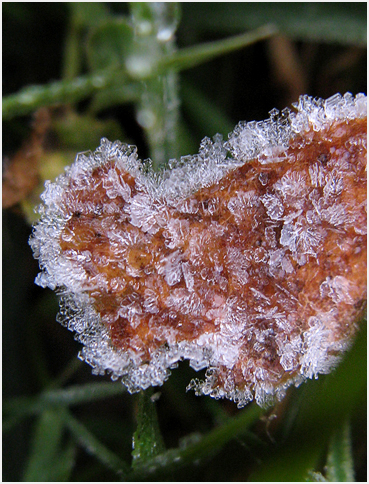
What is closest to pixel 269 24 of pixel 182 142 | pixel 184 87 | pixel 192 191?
pixel 184 87

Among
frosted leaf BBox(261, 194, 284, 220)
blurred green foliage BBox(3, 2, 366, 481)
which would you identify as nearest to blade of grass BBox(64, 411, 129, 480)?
blurred green foliage BBox(3, 2, 366, 481)

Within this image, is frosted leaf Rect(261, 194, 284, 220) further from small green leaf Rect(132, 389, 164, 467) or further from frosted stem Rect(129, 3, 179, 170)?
frosted stem Rect(129, 3, 179, 170)

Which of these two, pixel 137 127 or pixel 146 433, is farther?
pixel 137 127

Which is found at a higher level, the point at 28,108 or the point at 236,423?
the point at 28,108

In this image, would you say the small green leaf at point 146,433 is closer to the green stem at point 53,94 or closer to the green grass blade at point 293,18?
the green stem at point 53,94

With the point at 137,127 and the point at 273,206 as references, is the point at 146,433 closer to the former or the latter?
the point at 273,206

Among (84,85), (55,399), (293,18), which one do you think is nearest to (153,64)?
(84,85)

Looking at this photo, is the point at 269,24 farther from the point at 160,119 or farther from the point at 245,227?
the point at 245,227
